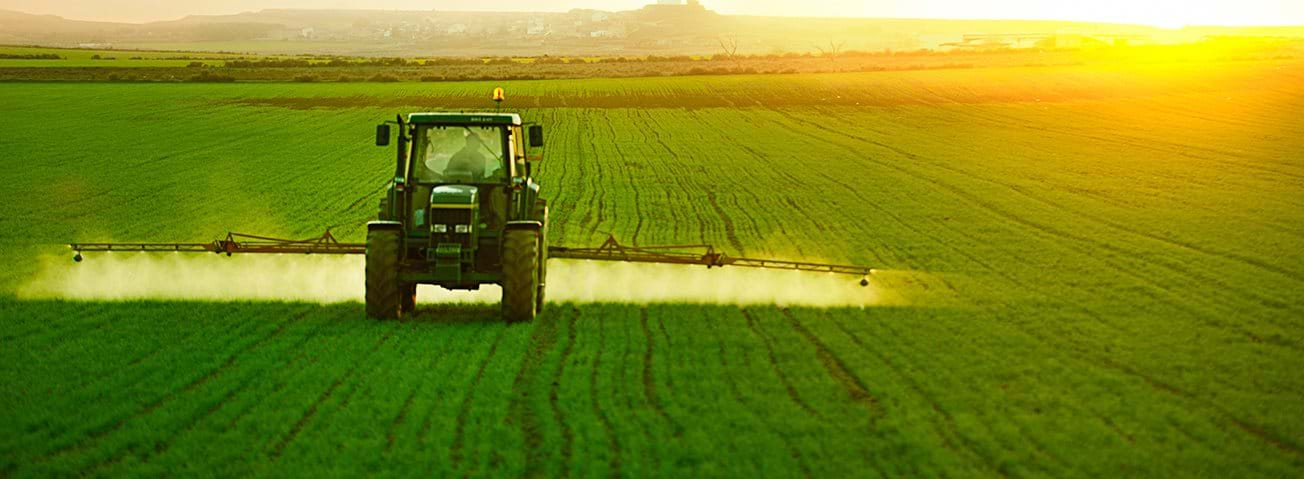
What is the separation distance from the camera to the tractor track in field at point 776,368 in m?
8.95

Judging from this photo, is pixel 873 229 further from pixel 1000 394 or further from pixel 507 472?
pixel 507 472

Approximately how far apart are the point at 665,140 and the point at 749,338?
92.3ft

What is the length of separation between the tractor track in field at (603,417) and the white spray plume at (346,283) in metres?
2.68

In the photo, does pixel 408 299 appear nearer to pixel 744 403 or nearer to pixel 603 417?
A: pixel 603 417

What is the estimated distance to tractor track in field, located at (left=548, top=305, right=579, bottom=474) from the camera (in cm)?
791

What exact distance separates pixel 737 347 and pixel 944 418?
2.77 meters

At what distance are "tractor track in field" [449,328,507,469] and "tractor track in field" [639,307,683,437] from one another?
1.38 metres

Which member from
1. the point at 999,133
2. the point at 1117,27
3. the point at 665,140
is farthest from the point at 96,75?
the point at 1117,27

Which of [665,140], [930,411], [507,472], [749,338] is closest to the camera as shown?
[507,472]

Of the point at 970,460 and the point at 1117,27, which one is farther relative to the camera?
the point at 1117,27

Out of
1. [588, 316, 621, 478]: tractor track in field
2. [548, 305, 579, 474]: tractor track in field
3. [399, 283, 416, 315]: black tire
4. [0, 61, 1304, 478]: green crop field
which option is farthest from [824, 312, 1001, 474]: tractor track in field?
[399, 283, 416, 315]: black tire

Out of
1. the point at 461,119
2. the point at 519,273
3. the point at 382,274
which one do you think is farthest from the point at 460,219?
the point at 461,119

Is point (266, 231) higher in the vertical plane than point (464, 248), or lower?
lower

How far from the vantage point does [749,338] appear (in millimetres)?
11547
